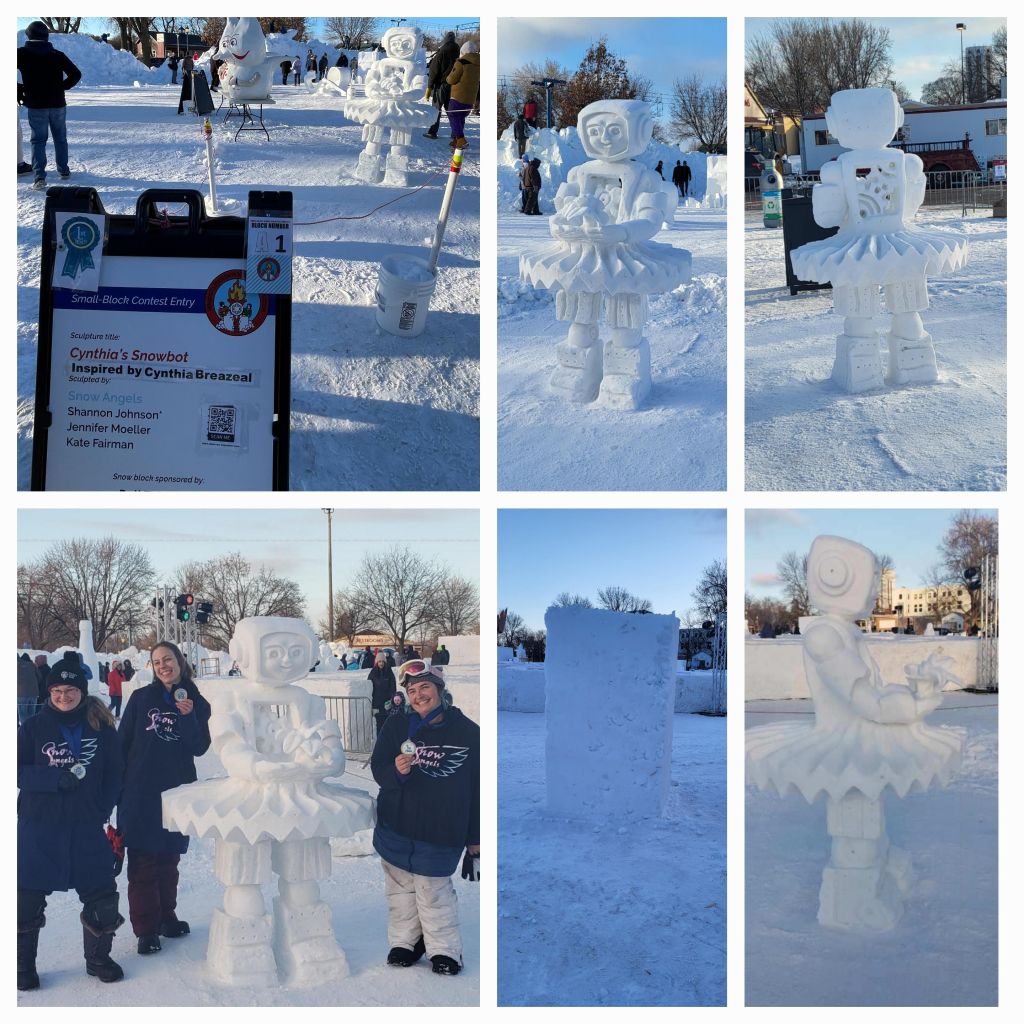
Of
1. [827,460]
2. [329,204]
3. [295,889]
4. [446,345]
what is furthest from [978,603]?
[295,889]

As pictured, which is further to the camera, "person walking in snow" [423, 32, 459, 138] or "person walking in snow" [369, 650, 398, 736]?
"person walking in snow" [423, 32, 459, 138]

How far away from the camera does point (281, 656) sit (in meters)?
4.12

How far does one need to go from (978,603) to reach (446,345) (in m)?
3.92

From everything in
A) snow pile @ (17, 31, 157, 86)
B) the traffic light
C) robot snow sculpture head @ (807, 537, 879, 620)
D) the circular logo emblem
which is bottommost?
the traffic light

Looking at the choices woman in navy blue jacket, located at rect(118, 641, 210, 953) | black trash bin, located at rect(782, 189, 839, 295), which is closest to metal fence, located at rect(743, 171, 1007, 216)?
black trash bin, located at rect(782, 189, 839, 295)

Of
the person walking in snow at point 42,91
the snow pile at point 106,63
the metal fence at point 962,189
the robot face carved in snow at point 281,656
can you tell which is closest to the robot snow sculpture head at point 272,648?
the robot face carved in snow at point 281,656

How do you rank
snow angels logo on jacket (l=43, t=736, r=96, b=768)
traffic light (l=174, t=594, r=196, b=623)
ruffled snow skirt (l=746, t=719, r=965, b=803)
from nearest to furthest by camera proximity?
ruffled snow skirt (l=746, t=719, r=965, b=803)
snow angels logo on jacket (l=43, t=736, r=96, b=768)
traffic light (l=174, t=594, r=196, b=623)

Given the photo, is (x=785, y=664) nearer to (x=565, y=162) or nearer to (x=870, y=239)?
(x=870, y=239)

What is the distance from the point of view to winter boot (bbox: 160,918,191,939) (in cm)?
456

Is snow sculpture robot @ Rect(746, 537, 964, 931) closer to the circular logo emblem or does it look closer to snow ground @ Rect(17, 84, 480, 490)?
snow ground @ Rect(17, 84, 480, 490)

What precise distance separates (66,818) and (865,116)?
14.5 feet

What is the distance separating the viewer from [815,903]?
4449 millimetres

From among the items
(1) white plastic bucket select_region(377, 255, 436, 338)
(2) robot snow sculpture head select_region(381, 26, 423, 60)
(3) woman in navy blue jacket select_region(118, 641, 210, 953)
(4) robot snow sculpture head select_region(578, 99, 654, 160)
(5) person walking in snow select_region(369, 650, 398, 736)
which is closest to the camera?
(3) woman in navy blue jacket select_region(118, 641, 210, 953)

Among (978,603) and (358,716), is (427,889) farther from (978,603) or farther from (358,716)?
(978,603)
